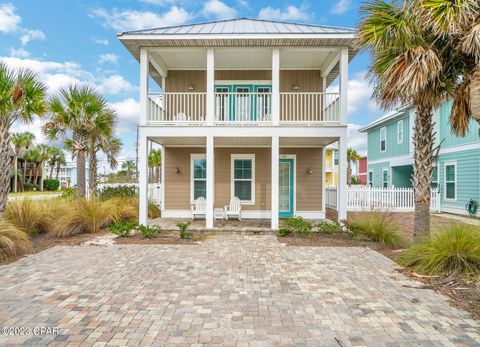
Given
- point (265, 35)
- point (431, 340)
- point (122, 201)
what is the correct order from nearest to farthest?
point (431, 340) → point (265, 35) → point (122, 201)

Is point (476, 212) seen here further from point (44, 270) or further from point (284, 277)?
point (44, 270)

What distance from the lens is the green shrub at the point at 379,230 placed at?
7523 millimetres

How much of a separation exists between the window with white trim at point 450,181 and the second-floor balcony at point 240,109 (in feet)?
26.2

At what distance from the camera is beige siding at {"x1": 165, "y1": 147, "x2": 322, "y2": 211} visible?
11.5 metres

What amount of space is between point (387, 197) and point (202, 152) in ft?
33.5

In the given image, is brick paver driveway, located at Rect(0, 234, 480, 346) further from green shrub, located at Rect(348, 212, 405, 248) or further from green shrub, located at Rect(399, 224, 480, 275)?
green shrub, located at Rect(348, 212, 405, 248)

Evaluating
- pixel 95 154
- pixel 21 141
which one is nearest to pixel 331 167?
pixel 95 154

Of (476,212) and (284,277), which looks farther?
(476,212)

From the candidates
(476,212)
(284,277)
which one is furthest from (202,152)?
(476,212)

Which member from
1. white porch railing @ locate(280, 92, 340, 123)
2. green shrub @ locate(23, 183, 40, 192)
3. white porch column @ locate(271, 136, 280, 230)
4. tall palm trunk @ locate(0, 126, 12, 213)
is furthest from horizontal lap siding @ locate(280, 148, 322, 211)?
green shrub @ locate(23, 183, 40, 192)

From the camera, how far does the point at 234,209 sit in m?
10.8

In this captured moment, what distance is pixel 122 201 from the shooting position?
37.9 ft

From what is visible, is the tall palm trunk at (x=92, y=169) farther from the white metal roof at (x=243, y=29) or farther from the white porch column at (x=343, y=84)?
the white porch column at (x=343, y=84)

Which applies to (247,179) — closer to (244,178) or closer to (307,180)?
(244,178)
